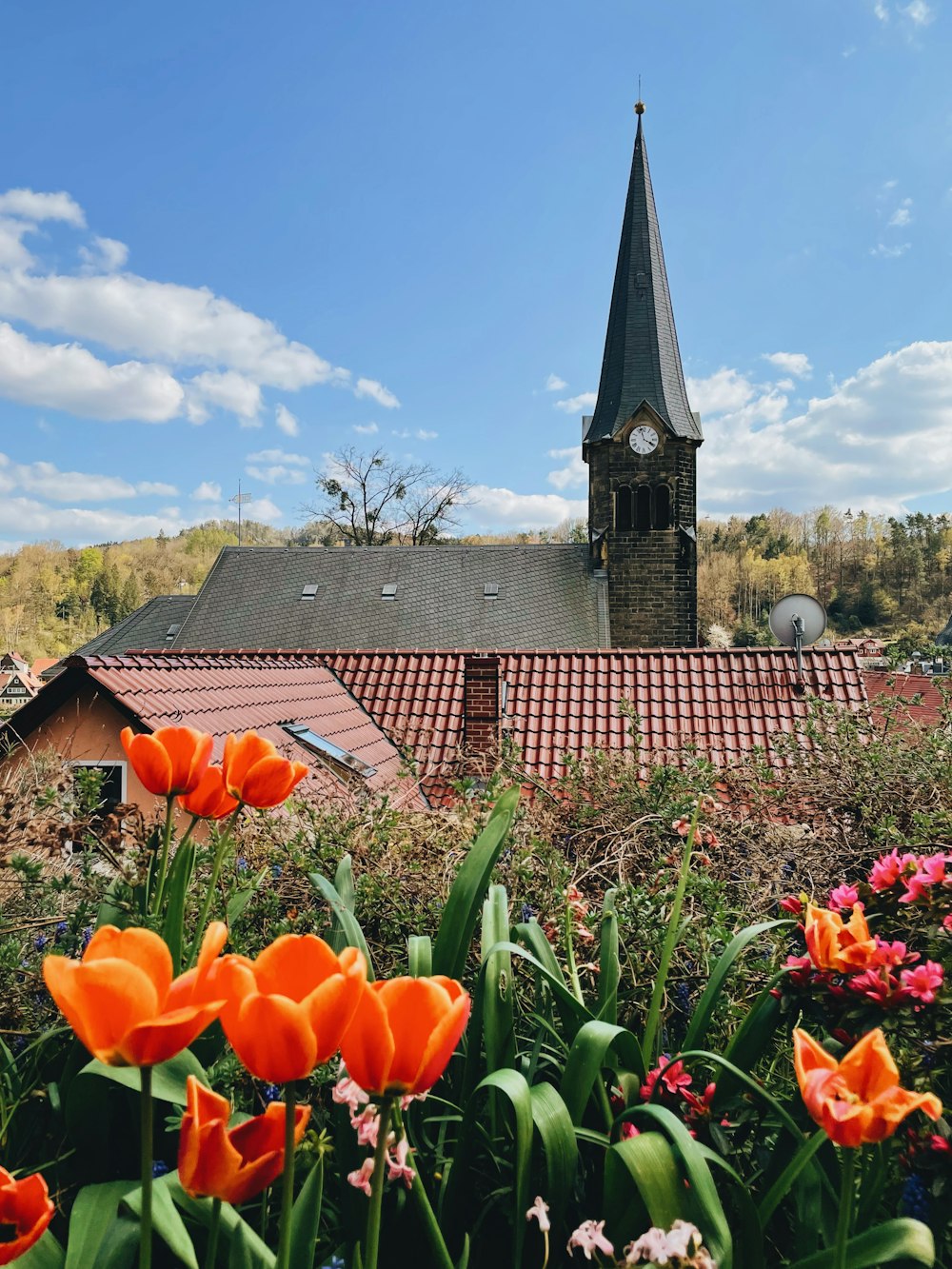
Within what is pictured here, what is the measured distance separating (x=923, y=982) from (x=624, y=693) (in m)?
8.10

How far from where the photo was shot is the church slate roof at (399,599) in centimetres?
2153

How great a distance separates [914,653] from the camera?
228 inches

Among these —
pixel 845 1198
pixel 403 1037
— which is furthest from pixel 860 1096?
pixel 403 1037

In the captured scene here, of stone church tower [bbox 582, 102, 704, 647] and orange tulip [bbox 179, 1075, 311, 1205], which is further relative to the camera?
stone church tower [bbox 582, 102, 704, 647]

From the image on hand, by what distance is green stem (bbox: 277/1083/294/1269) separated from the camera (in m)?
0.76

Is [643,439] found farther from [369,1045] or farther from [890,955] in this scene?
[369,1045]

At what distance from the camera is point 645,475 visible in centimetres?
2239

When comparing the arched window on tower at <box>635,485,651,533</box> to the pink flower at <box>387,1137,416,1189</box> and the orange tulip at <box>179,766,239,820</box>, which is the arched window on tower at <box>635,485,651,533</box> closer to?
the orange tulip at <box>179,766,239,820</box>

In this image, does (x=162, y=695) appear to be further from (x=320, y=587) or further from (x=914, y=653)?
(x=320, y=587)

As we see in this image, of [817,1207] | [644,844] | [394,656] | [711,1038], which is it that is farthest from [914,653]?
[394,656]

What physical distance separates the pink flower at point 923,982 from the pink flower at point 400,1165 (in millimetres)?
748

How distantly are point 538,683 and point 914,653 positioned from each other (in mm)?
5275

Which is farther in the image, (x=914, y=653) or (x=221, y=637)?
(x=221, y=637)

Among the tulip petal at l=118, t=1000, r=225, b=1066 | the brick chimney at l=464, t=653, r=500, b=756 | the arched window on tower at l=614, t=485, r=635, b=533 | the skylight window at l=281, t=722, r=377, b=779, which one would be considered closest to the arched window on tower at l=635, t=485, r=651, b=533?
the arched window on tower at l=614, t=485, r=635, b=533
